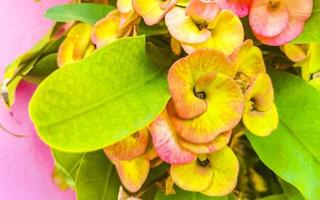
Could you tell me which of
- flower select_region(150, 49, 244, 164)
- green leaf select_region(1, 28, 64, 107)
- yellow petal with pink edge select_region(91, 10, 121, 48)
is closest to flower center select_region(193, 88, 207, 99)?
flower select_region(150, 49, 244, 164)

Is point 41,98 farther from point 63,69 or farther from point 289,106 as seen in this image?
point 289,106

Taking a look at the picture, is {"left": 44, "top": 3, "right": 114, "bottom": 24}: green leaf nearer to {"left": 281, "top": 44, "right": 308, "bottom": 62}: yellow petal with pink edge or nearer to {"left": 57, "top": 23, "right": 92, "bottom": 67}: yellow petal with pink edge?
{"left": 57, "top": 23, "right": 92, "bottom": 67}: yellow petal with pink edge

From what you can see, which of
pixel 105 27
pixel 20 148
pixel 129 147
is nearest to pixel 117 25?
pixel 105 27

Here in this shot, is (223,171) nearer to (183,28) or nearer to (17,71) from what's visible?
(183,28)

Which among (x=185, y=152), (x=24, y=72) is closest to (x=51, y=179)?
→ (x=24, y=72)

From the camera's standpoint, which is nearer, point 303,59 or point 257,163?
point 303,59

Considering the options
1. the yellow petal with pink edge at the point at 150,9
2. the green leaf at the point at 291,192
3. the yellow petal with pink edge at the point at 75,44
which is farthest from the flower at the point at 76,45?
the green leaf at the point at 291,192
